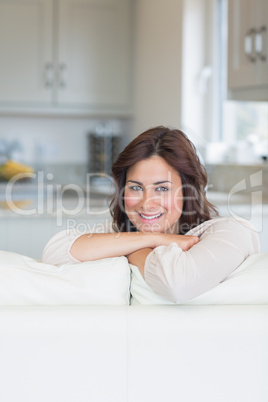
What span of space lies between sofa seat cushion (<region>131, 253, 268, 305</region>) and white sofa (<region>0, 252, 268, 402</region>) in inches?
1.3

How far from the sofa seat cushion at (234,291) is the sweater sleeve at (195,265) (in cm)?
2

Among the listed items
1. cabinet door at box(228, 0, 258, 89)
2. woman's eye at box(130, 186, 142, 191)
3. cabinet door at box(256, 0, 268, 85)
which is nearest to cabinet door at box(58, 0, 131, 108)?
cabinet door at box(228, 0, 258, 89)

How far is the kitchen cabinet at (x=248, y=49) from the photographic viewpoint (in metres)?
2.84

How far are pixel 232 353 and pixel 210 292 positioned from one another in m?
0.13

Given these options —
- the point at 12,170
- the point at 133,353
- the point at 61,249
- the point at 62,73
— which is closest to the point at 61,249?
the point at 61,249

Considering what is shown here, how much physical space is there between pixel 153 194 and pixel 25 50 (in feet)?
10.9

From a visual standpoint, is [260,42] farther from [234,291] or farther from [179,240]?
[234,291]

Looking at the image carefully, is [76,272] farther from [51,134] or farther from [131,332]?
[51,134]

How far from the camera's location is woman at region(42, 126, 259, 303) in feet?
4.09

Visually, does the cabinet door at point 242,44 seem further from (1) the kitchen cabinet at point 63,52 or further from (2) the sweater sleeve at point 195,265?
(1) the kitchen cabinet at point 63,52

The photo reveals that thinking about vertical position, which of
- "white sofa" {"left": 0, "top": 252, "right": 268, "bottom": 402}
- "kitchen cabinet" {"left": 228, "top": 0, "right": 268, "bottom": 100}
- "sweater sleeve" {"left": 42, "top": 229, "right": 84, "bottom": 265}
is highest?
"kitchen cabinet" {"left": 228, "top": 0, "right": 268, "bottom": 100}

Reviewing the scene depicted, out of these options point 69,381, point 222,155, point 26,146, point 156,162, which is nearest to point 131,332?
point 69,381

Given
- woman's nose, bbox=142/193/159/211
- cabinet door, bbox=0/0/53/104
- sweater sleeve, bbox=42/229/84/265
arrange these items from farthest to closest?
1. cabinet door, bbox=0/0/53/104
2. woman's nose, bbox=142/193/159/211
3. sweater sleeve, bbox=42/229/84/265

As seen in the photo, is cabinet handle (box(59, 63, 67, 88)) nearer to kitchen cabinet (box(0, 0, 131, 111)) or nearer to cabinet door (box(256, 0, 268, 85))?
kitchen cabinet (box(0, 0, 131, 111))
